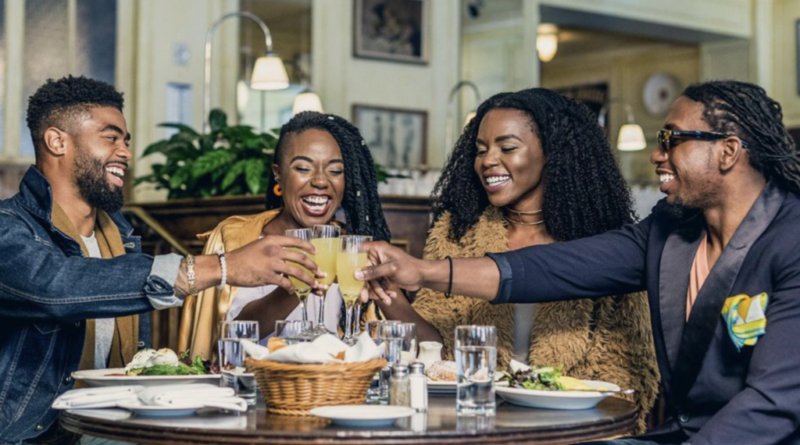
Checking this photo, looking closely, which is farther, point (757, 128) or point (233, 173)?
point (233, 173)

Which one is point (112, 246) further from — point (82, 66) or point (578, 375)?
point (82, 66)

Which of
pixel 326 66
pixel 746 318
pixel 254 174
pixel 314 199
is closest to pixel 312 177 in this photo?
pixel 314 199

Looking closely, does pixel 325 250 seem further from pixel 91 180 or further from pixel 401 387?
pixel 91 180

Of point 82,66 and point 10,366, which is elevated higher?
point 82,66

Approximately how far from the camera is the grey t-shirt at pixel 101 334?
288 centimetres

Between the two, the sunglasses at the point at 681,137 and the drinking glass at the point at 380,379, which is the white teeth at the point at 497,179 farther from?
the drinking glass at the point at 380,379

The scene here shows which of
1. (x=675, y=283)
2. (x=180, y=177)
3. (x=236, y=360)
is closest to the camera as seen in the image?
(x=236, y=360)

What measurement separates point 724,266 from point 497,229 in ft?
2.64

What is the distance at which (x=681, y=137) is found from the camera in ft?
Answer: 8.37

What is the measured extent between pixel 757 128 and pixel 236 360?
131 cm

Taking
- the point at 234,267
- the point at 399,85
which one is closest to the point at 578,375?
the point at 234,267

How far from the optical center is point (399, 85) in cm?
954

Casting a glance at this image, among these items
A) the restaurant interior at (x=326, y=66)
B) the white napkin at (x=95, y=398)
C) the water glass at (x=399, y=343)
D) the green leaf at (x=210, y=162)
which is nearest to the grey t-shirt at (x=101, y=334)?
the white napkin at (x=95, y=398)

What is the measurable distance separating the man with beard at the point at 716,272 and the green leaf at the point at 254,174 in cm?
272
